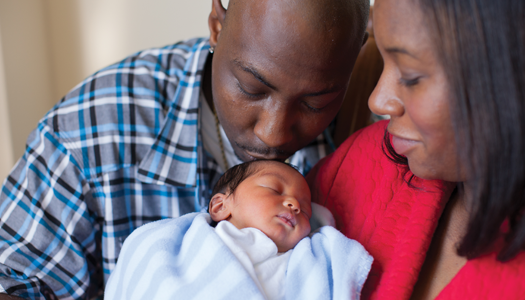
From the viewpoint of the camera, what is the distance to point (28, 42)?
2.09 metres

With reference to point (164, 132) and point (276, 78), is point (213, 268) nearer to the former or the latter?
point (276, 78)

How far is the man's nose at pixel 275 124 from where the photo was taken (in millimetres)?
1107

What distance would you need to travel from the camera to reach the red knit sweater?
792 mm

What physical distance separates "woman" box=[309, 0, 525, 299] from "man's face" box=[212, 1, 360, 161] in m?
0.25

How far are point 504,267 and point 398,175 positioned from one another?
0.35 m

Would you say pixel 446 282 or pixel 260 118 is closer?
pixel 446 282

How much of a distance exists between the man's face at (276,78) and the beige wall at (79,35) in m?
1.27

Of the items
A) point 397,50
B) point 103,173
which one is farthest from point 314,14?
point 103,173

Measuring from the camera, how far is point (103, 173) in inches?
55.9

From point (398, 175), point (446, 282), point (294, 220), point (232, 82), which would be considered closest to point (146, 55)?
point (232, 82)

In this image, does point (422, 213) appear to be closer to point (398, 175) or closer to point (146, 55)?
point (398, 175)

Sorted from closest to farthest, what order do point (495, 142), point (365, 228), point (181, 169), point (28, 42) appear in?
point (495, 142) < point (365, 228) < point (181, 169) < point (28, 42)

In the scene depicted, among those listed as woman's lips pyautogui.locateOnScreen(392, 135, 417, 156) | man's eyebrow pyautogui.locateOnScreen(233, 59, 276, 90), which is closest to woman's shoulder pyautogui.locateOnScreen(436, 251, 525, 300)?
woman's lips pyautogui.locateOnScreen(392, 135, 417, 156)

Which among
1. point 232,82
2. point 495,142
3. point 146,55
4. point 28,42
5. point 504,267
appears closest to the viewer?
point 495,142
